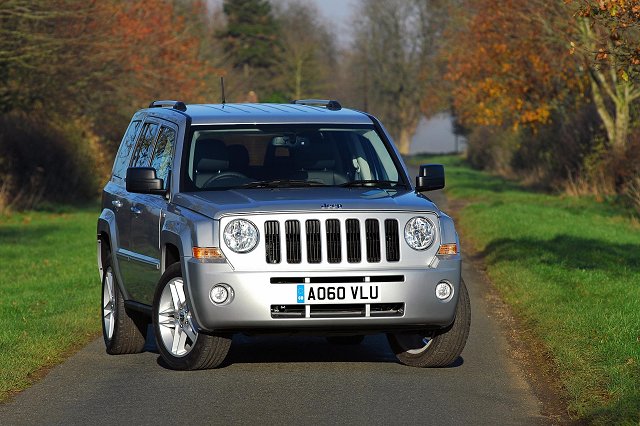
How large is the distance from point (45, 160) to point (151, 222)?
971 inches

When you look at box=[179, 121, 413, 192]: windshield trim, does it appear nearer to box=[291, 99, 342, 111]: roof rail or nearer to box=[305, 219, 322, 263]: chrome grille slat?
box=[291, 99, 342, 111]: roof rail

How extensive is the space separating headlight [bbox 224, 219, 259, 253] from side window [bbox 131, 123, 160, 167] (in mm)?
2230

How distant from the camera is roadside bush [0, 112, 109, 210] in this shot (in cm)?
3294

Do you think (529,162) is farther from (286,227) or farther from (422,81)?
(422,81)

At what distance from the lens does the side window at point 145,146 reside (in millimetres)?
11469

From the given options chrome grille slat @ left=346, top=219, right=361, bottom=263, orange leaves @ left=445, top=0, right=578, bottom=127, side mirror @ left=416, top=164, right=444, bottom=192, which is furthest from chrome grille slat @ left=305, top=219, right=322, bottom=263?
orange leaves @ left=445, top=0, right=578, bottom=127

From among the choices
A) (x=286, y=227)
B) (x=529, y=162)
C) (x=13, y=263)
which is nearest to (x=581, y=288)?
(x=286, y=227)

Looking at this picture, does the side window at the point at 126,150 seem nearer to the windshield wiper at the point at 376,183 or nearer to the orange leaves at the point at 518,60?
the windshield wiper at the point at 376,183

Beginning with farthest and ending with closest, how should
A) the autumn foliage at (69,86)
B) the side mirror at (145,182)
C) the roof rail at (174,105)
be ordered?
1. the autumn foliage at (69,86)
2. the roof rail at (174,105)
3. the side mirror at (145,182)

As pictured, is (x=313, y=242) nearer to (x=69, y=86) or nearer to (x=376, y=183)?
(x=376, y=183)

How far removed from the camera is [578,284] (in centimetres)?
1513

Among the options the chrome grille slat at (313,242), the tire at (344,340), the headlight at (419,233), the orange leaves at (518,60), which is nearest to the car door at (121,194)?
the tire at (344,340)

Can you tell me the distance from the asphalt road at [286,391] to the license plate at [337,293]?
577mm

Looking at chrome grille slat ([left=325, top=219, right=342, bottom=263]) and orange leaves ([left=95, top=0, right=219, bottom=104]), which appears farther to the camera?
orange leaves ([left=95, top=0, right=219, bottom=104])
